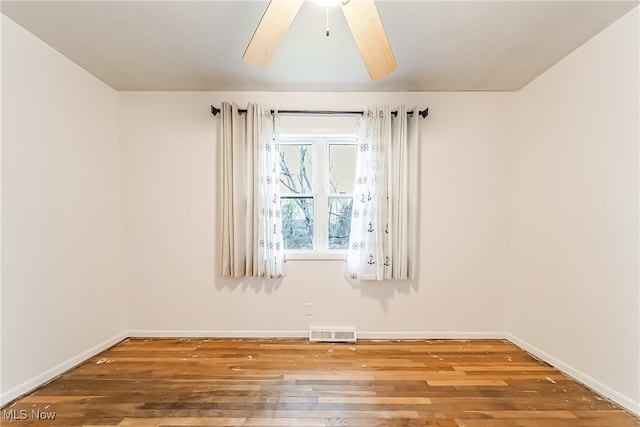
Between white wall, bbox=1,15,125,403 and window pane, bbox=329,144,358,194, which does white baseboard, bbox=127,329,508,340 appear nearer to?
white wall, bbox=1,15,125,403

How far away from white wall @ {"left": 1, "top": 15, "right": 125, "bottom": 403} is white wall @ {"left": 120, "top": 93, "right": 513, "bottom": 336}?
0.23 m

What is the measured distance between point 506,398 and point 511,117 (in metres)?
2.39

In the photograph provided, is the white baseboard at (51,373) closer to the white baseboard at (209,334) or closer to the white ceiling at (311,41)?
the white baseboard at (209,334)

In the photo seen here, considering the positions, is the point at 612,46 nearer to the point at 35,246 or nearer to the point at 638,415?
the point at 638,415

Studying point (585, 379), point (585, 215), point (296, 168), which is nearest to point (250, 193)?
point (296, 168)

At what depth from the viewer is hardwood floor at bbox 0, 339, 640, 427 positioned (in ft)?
5.44

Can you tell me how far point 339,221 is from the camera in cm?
291

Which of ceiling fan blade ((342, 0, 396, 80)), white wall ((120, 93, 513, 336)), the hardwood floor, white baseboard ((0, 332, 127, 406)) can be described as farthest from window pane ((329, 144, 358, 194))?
white baseboard ((0, 332, 127, 406))

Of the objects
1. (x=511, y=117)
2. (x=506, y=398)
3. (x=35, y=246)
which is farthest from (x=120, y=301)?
(x=511, y=117)

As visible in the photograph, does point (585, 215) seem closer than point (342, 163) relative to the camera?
Yes

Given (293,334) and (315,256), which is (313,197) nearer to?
(315,256)

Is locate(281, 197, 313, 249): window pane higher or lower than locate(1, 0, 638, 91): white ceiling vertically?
lower

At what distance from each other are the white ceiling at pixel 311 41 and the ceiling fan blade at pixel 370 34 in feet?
0.89

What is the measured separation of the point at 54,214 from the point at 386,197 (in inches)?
105
